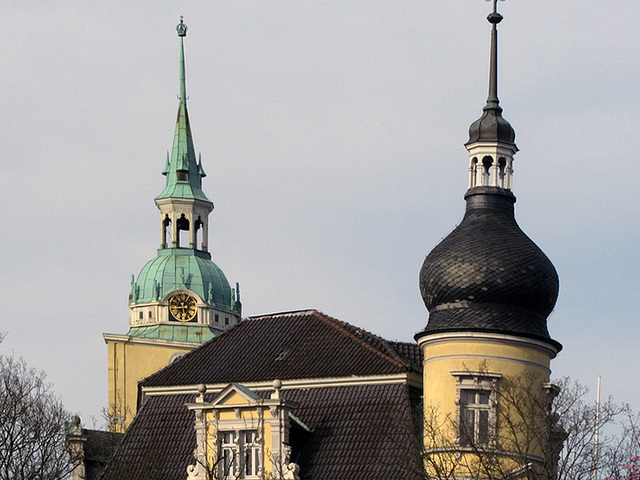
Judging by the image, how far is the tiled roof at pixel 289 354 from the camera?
2783 inches

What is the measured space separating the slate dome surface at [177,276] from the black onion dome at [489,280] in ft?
169

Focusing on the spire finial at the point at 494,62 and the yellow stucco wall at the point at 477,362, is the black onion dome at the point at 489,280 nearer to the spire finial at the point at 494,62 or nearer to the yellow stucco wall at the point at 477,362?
the yellow stucco wall at the point at 477,362

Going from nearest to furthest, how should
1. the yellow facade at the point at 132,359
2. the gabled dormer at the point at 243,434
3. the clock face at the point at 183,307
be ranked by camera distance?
the gabled dormer at the point at 243,434 < the yellow facade at the point at 132,359 < the clock face at the point at 183,307

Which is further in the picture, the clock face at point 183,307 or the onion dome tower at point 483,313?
the clock face at point 183,307

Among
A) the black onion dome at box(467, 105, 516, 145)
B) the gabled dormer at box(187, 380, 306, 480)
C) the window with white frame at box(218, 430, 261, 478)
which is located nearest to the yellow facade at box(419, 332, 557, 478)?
the gabled dormer at box(187, 380, 306, 480)

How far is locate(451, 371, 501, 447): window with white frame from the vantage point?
64.9 metres

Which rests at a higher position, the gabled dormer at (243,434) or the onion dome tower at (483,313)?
the onion dome tower at (483,313)

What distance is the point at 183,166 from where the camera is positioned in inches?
4786

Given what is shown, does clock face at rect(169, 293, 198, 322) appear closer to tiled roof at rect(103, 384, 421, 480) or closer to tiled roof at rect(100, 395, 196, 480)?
tiled roof at rect(100, 395, 196, 480)

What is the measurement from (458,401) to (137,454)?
40.7ft

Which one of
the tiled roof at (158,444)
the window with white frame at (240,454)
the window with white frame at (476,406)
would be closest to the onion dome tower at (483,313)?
the window with white frame at (476,406)

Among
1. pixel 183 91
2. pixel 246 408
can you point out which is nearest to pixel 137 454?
pixel 246 408

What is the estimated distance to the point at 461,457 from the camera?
2557 inches

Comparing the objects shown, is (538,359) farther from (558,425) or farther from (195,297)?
(195,297)
